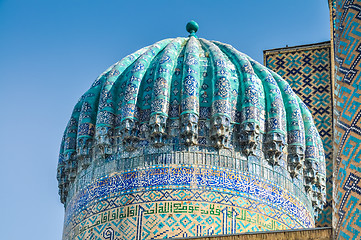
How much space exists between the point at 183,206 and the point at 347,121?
3865mm

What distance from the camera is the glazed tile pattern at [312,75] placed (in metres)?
12.5

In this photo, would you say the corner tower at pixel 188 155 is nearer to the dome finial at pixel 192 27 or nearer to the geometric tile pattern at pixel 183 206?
the geometric tile pattern at pixel 183 206

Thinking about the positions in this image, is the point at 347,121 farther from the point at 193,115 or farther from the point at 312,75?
the point at 312,75

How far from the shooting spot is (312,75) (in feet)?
42.9

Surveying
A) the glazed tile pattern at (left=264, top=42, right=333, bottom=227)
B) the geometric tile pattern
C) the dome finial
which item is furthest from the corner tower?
the glazed tile pattern at (left=264, top=42, right=333, bottom=227)

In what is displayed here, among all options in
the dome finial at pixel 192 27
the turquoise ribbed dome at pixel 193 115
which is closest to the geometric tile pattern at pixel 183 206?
the turquoise ribbed dome at pixel 193 115

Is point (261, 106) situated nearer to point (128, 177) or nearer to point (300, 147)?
point (300, 147)

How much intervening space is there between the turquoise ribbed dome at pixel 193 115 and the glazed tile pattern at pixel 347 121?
3713 mm

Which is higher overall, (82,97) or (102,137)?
(82,97)

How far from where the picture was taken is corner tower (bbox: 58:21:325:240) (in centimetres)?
940

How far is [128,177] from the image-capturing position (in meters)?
9.71

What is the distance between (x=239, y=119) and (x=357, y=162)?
4444 millimetres

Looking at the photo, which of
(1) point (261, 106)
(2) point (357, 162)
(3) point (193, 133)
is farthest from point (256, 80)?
(2) point (357, 162)

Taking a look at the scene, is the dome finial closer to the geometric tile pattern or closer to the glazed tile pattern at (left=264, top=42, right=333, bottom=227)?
the glazed tile pattern at (left=264, top=42, right=333, bottom=227)
